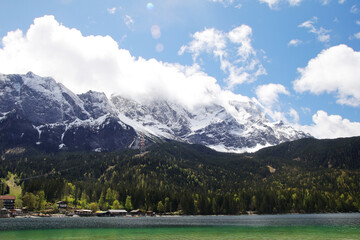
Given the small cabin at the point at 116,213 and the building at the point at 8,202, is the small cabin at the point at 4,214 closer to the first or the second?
the building at the point at 8,202

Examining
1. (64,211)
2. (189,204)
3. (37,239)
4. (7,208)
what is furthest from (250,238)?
(7,208)

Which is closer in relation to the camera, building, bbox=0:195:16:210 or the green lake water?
the green lake water

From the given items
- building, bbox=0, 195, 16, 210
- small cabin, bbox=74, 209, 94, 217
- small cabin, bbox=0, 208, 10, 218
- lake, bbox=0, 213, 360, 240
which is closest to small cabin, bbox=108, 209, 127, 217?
small cabin, bbox=74, 209, 94, 217

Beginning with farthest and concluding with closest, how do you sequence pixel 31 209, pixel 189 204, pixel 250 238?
pixel 189 204 → pixel 31 209 → pixel 250 238

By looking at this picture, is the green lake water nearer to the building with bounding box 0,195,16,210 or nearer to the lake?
the lake

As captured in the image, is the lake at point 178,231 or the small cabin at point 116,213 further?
the small cabin at point 116,213

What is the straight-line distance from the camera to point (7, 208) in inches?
7387

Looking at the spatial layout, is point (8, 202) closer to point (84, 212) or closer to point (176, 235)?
point (84, 212)

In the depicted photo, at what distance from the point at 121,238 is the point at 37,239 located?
17.2 m

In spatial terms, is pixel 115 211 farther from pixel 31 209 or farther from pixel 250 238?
pixel 250 238

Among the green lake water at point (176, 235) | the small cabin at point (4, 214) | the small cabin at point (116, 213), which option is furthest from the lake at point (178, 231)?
the small cabin at point (116, 213)

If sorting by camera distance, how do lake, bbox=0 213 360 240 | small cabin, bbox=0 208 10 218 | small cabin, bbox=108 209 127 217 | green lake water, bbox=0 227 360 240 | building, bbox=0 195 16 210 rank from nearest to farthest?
1. green lake water, bbox=0 227 360 240
2. lake, bbox=0 213 360 240
3. small cabin, bbox=0 208 10 218
4. building, bbox=0 195 16 210
5. small cabin, bbox=108 209 127 217

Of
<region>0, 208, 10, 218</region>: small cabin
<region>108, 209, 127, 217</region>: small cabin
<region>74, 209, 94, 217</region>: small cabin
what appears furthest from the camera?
<region>108, 209, 127, 217</region>: small cabin

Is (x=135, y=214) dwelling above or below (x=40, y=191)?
below
